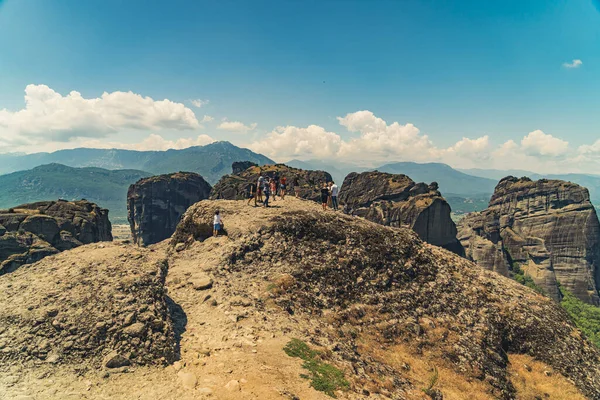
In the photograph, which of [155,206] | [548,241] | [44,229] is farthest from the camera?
[155,206]

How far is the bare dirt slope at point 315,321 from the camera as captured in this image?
11.9 metres

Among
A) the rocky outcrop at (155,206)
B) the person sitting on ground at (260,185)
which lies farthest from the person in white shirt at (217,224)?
the rocky outcrop at (155,206)

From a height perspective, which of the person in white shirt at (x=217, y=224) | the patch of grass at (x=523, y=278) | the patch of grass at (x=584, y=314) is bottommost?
the patch of grass at (x=584, y=314)

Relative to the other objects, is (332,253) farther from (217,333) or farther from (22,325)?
(22,325)

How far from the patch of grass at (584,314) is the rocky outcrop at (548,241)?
461 centimetres

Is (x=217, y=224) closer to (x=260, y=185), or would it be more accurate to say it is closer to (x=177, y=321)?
(x=260, y=185)

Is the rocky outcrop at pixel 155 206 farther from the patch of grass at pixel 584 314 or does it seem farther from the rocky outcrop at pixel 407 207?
the patch of grass at pixel 584 314

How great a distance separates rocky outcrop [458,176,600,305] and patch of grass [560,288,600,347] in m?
4.61

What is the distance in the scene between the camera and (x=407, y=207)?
368 ft

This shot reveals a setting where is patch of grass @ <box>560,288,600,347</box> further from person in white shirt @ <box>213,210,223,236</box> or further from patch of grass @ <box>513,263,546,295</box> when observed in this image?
person in white shirt @ <box>213,210,223,236</box>

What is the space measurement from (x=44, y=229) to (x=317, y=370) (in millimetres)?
71383

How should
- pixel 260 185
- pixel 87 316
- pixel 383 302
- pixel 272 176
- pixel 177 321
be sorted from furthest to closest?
1. pixel 272 176
2. pixel 260 185
3. pixel 383 302
4. pixel 177 321
5. pixel 87 316

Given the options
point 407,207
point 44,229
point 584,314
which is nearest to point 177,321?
point 44,229

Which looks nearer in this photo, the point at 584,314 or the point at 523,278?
the point at 584,314
